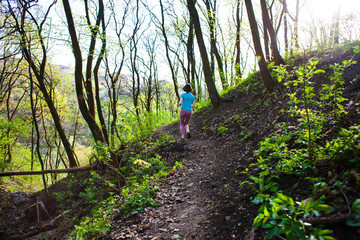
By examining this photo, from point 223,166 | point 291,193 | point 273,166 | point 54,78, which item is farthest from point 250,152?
point 54,78

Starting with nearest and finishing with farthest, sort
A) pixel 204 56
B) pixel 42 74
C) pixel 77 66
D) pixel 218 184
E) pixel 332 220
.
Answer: pixel 332 220 < pixel 218 184 < pixel 77 66 < pixel 204 56 < pixel 42 74

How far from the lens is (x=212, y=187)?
3.89 meters

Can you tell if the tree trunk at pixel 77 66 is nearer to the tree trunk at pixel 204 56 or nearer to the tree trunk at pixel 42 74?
the tree trunk at pixel 42 74

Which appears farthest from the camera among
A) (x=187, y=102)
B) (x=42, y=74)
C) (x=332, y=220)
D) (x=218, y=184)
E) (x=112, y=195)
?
(x=42, y=74)

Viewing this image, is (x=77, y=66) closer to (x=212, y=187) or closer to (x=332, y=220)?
(x=212, y=187)

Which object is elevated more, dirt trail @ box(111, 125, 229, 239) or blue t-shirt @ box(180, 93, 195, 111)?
blue t-shirt @ box(180, 93, 195, 111)

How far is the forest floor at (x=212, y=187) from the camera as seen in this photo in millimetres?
2729

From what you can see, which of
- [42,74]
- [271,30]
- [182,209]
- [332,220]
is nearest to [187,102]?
[182,209]

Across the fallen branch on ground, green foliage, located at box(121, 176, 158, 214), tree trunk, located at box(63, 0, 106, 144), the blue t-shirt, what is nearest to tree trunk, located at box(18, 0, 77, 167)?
tree trunk, located at box(63, 0, 106, 144)

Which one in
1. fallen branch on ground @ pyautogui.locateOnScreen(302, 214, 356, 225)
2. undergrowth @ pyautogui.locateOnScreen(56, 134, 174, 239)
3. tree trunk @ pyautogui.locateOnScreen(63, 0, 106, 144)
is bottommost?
undergrowth @ pyautogui.locateOnScreen(56, 134, 174, 239)

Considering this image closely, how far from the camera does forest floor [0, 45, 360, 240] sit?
2.73 meters

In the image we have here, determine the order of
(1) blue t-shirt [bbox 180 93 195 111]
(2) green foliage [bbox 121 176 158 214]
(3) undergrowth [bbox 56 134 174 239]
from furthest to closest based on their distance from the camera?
(1) blue t-shirt [bbox 180 93 195 111], (2) green foliage [bbox 121 176 158 214], (3) undergrowth [bbox 56 134 174 239]

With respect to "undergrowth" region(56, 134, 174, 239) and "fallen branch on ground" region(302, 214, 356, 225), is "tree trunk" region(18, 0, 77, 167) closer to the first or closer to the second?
"undergrowth" region(56, 134, 174, 239)

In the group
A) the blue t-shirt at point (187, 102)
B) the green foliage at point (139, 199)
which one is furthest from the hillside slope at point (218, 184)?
the blue t-shirt at point (187, 102)
